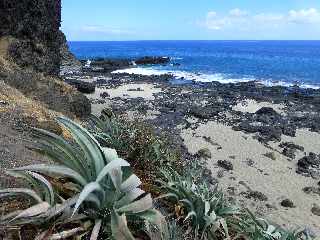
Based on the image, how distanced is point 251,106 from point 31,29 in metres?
18.9

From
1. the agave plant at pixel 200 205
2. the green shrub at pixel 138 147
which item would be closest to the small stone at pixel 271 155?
the green shrub at pixel 138 147

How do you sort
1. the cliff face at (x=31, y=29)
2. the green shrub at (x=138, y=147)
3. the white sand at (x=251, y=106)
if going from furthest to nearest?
Result: the white sand at (x=251, y=106), the cliff face at (x=31, y=29), the green shrub at (x=138, y=147)

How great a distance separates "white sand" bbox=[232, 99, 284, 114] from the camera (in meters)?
29.2

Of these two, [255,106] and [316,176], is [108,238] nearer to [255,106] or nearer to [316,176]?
[316,176]

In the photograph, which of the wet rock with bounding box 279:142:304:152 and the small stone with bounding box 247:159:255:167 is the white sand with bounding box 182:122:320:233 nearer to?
the small stone with bounding box 247:159:255:167

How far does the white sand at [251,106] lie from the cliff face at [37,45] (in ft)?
51.0

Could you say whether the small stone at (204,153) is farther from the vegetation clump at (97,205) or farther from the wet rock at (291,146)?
the vegetation clump at (97,205)

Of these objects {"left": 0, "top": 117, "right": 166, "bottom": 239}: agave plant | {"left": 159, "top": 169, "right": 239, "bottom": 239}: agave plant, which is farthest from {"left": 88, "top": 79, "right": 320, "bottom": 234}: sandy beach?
{"left": 0, "top": 117, "right": 166, "bottom": 239}: agave plant

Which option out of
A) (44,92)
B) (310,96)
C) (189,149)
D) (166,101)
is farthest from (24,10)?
(310,96)

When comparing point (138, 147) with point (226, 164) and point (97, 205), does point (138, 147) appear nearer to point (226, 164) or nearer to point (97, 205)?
point (97, 205)

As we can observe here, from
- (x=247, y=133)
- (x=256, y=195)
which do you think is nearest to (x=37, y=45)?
(x=256, y=195)

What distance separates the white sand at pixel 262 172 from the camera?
13.0 meters

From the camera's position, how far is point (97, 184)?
12.6ft

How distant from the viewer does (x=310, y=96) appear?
36625mm
